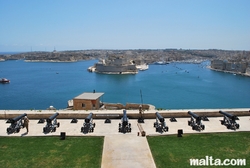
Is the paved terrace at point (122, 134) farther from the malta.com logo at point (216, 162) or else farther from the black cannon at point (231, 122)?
the malta.com logo at point (216, 162)


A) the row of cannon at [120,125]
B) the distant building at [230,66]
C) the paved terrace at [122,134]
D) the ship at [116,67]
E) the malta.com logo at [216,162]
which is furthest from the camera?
the ship at [116,67]

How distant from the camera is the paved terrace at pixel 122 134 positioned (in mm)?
6867

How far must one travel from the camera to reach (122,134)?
28.9 ft

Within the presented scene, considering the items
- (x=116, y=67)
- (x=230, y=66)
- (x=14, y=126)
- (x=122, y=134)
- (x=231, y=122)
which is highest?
(x=231, y=122)

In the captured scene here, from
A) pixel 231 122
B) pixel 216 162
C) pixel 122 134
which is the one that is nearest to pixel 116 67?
pixel 231 122

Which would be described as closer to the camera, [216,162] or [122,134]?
[216,162]

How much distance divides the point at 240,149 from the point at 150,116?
4271 mm

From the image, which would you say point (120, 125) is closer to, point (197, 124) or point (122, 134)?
point (122, 134)

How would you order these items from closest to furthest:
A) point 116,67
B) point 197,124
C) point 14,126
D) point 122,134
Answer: point 122,134 → point 14,126 → point 197,124 → point 116,67

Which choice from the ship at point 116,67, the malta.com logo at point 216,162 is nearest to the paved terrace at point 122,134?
the malta.com logo at point 216,162

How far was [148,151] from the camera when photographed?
7.29m

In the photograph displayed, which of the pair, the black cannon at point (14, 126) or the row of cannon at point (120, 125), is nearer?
the black cannon at point (14, 126)

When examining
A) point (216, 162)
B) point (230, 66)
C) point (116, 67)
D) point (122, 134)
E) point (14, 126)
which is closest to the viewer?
point (216, 162)

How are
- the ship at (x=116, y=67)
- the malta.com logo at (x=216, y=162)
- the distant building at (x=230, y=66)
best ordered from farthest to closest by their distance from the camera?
the ship at (x=116, y=67) → the distant building at (x=230, y=66) → the malta.com logo at (x=216, y=162)
